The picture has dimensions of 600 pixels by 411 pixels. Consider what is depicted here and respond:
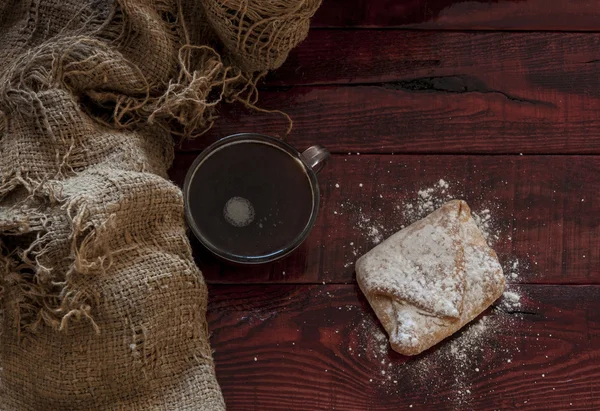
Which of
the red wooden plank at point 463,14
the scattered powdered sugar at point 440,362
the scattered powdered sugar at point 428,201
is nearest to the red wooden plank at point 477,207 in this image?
the scattered powdered sugar at point 428,201

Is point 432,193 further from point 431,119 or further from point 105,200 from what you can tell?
point 105,200

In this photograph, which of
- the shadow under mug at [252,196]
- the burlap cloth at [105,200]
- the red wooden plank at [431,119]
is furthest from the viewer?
the red wooden plank at [431,119]

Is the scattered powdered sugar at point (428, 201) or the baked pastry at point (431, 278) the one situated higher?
the scattered powdered sugar at point (428, 201)

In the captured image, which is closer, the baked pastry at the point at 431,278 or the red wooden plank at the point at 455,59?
the baked pastry at the point at 431,278

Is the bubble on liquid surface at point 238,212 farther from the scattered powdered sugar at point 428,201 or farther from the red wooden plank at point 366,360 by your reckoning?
the scattered powdered sugar at point 428,201

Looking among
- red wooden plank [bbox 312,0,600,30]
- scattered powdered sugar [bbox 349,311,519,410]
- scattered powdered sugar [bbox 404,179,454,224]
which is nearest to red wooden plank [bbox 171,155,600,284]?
scattered powdered sugar [bbox 404,179,454,224]

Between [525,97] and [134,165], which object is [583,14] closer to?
[525,97]

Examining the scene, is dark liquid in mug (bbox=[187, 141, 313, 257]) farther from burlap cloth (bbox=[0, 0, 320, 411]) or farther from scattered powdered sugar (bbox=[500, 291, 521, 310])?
scattered powdered sugar (bbox=[500, 291, 521, 310])

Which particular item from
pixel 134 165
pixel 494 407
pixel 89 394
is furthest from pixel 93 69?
pixel 494 407
